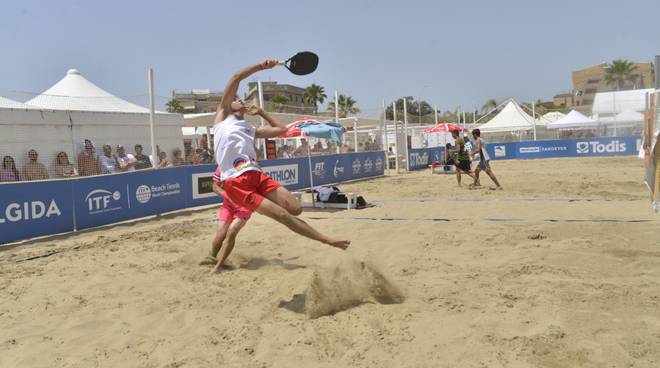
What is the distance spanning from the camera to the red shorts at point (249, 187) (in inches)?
174

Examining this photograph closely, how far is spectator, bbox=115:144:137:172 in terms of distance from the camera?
35.6 ft

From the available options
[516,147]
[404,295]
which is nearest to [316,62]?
[404,295]

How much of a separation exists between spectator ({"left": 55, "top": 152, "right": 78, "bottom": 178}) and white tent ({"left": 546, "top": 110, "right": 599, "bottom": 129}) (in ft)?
99.9

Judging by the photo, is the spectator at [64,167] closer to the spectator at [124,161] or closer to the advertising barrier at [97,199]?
the advertising barrier at [97,199]

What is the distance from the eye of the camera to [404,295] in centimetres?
437

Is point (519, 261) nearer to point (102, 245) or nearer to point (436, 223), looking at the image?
point (436, 223)

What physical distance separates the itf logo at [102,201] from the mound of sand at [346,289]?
6.57 meters

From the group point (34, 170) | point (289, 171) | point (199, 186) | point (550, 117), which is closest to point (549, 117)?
point (550, 117)

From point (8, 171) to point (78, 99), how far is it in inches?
163

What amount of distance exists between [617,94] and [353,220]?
27094 millimetres

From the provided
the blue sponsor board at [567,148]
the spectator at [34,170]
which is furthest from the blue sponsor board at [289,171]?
the blue sponsor board at [567,148]

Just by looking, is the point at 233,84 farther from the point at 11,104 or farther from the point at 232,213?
the point at 11,104

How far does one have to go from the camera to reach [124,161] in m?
11.5

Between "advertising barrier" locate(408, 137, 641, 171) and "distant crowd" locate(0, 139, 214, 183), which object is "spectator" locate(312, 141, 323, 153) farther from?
"distant crowd" locate(0, 139, 214, 183)
